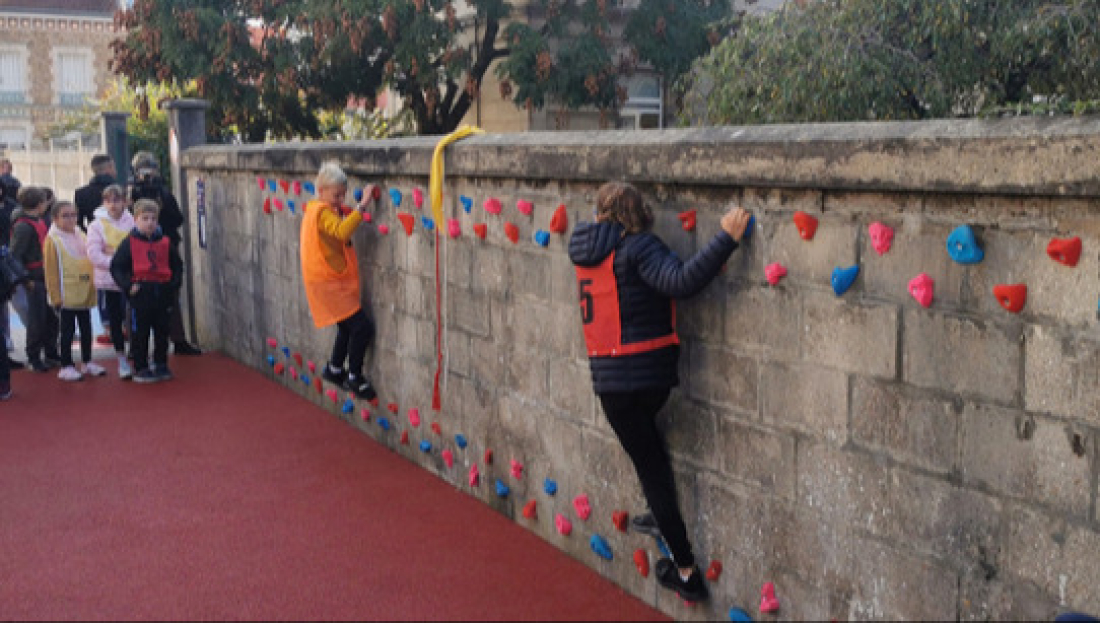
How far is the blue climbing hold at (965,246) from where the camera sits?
11.1 ft

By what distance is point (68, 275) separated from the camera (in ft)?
32.4

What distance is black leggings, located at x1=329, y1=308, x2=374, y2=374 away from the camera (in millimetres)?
7762

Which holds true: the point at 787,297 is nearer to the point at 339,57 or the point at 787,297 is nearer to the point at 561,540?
the point at 561,540

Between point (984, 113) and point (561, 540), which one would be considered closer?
point (984, 113)

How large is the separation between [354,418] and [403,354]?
112cm

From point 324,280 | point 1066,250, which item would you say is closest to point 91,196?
point 324,280

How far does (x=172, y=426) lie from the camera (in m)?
8.43

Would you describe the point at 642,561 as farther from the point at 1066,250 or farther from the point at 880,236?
the point at 1066,250

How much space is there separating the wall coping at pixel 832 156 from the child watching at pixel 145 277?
4.28 meters

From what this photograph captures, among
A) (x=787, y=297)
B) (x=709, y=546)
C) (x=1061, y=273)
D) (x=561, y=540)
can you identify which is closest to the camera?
(x=1061, y=273)

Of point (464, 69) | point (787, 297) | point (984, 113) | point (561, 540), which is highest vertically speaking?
point (464, 69)

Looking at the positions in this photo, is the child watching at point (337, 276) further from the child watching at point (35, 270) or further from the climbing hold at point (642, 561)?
the child watching at point (35, 270)

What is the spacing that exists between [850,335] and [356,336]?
14.7 ft

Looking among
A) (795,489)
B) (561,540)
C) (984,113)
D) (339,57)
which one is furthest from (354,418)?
(339,57)
